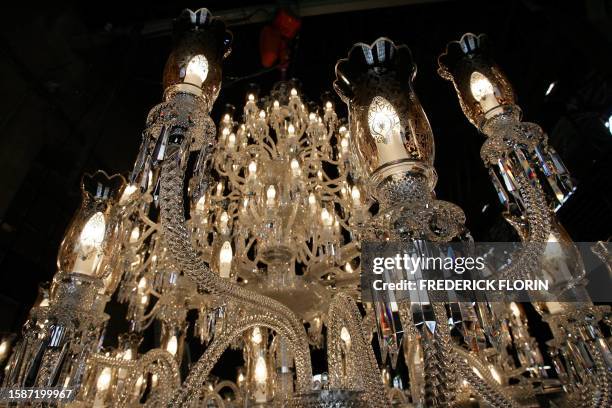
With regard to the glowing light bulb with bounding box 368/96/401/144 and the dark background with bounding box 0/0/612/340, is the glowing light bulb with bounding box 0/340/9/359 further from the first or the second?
the glowing light bulb with bounding box 368/96/401/144

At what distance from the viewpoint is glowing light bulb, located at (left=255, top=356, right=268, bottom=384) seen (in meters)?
1.56

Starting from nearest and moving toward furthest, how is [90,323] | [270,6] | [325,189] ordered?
[90,323]
[325,189]
[270,6]

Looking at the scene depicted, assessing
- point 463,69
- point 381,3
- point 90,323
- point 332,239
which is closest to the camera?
point 90,323

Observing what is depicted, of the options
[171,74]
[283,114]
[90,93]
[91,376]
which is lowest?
[91,376]

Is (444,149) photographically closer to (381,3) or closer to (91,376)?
(381,3)

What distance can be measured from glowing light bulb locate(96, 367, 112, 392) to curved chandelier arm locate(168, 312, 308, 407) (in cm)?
86

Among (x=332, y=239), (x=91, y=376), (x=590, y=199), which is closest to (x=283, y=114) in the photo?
(x=332, y=239)

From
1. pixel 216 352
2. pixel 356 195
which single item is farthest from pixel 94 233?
pixel 356 195

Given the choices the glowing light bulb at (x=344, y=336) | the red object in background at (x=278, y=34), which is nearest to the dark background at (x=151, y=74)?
the red object in background at (x=278, y=34)

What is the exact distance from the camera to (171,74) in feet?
2.82

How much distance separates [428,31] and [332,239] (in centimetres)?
246

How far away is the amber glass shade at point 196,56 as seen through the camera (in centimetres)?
85

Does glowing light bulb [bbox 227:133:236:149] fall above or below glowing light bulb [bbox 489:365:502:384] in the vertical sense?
above

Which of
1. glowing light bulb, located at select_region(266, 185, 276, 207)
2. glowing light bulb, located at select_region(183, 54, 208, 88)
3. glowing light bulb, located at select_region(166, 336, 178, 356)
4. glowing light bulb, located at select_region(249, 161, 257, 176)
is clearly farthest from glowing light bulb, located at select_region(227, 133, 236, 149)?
glowing light bulb, located at select_region(183, 54, 208, 88)
